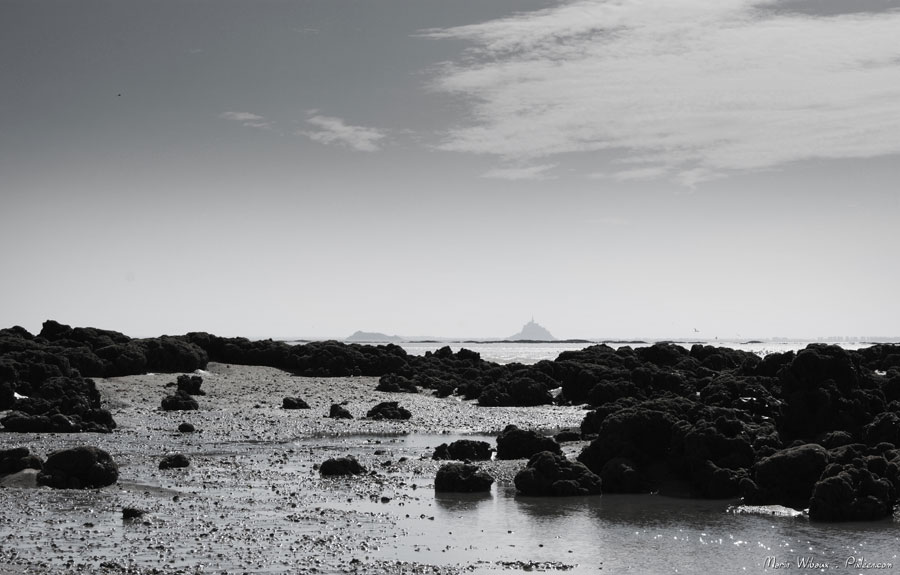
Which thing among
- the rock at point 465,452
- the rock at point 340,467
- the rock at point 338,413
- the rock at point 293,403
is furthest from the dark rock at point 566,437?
the rock at point 293,403

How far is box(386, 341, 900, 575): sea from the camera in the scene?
60.4 feet

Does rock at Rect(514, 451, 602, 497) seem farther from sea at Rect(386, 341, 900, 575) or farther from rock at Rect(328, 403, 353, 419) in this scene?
rock at Rect(328, 403, 353, 419)

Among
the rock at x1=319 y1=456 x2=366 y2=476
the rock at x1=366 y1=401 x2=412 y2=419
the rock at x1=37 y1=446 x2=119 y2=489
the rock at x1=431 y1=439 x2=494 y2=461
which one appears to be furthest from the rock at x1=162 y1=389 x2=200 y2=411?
the rock at x1=37 y1=446 x2=119 y2=489

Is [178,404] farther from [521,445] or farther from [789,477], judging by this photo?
[789,477]

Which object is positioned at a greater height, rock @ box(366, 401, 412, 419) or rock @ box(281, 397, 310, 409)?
rock @ box(281, 397, 310, 409)

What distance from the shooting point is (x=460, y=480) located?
26516 millimetres

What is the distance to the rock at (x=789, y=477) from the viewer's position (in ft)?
82.0

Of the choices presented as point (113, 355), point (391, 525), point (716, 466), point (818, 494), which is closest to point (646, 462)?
point (716, 466)

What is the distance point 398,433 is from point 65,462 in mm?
18679

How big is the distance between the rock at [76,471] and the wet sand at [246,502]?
0.56 metres

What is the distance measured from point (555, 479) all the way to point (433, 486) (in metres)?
3.71

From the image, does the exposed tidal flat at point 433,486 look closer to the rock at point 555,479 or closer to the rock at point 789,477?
the rock at point 789,477

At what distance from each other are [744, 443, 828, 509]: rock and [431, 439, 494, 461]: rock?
10.3 meters

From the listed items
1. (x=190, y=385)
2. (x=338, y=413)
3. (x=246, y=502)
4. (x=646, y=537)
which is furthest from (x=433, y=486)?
(x=190, y=385)
